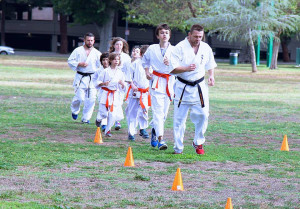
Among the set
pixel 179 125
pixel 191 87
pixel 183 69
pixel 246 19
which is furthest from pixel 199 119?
pixel 246 19

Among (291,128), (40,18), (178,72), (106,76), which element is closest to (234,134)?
(291,128)

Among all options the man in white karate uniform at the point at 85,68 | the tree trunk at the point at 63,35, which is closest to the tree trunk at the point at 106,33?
the tree trunk at the point at 63,35

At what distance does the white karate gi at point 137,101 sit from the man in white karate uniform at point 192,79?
196 cm

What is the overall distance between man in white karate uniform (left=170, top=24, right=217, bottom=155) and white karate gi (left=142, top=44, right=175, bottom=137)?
0.75 m

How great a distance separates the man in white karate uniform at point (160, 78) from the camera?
1106 cm

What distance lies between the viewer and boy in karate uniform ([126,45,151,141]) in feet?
40.0

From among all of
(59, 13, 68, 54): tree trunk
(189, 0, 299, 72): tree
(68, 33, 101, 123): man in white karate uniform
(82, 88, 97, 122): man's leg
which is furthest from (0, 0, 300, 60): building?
(82, 88, 97, 122): man's leg

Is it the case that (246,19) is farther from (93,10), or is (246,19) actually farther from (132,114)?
(132,114)

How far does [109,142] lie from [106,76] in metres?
1.64

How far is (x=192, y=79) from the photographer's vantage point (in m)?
10.1

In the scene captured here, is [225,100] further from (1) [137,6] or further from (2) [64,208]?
(1) [137,6]

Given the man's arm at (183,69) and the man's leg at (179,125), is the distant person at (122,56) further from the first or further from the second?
the man's arm at (183,69)

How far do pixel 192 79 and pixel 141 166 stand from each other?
1725 millimetres

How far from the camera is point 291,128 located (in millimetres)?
14438
